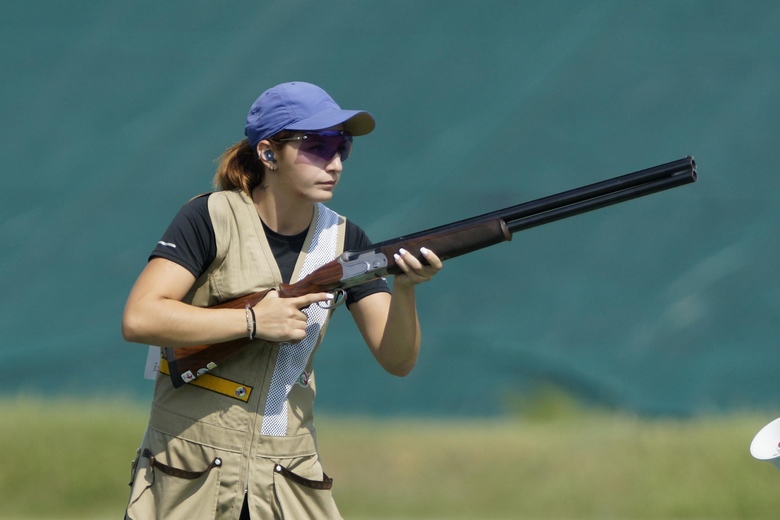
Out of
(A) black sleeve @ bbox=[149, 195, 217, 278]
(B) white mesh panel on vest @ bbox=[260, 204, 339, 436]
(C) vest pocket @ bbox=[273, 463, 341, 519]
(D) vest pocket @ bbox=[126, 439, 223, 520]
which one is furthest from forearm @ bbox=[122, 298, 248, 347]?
(C) vest pocket @ bbox=[273, 463, 341, 519]

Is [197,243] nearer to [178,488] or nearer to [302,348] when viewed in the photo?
[302,348]

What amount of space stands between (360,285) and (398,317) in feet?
0.70

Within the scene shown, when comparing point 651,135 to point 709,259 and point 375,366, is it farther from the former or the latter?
point 375,366

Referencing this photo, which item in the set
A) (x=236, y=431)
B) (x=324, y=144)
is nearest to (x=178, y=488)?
(x=236, y=431)

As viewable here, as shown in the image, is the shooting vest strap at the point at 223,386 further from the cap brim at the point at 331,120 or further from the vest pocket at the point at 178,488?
the cap brim at the point at 331,120

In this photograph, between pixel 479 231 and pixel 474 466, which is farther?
pixel 474 466

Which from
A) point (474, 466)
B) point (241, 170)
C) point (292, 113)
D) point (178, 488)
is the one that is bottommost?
point (178, 488)

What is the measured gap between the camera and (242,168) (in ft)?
12.0

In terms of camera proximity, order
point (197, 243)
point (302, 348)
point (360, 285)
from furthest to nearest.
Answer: point (360, 285), point (302, 348), point (197, 243)

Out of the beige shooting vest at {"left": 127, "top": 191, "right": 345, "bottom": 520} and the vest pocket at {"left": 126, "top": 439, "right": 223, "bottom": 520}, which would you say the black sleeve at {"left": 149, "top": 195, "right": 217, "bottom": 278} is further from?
the vest pocket at {"left": 126, "top": 439, "right": 223, "bottom": 520}

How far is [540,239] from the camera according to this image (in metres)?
7.06

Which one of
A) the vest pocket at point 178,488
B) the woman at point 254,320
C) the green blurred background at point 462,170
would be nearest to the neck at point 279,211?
the woman at point 254,320

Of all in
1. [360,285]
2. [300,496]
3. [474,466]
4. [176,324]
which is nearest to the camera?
[176,324]

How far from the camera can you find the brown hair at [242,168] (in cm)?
362
